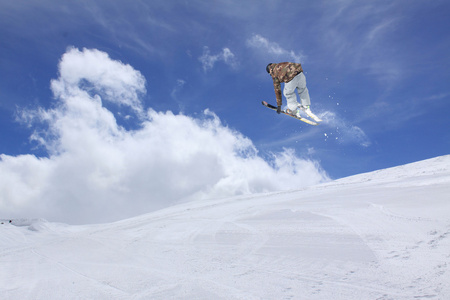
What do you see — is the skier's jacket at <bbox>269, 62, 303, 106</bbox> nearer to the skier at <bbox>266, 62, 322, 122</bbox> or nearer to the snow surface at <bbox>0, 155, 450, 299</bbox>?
the skier at <bbox>266, 62, 322, 122</bbox>

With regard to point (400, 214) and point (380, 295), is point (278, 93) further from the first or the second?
point (380, 295)

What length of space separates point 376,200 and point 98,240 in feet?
33.6

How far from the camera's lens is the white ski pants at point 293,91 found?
10.9m

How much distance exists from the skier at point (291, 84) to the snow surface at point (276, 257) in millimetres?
4007

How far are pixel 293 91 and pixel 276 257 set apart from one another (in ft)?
24.1

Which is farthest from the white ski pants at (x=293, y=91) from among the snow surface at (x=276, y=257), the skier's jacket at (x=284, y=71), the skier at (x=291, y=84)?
the snow surface at (x=276, y=257)

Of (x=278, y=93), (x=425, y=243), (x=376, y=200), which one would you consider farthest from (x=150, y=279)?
(x=278, y=93)

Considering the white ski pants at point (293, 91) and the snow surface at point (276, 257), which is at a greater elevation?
the white ski pants at point (293, 91)

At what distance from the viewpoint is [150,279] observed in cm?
548

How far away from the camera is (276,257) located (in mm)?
5871

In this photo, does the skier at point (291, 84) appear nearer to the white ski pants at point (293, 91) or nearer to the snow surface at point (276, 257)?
the white ski pants at point (293, 91)

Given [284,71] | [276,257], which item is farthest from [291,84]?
[276,257]

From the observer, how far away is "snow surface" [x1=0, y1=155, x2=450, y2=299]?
4.32 metres

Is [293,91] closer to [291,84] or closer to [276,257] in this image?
[291,84]
